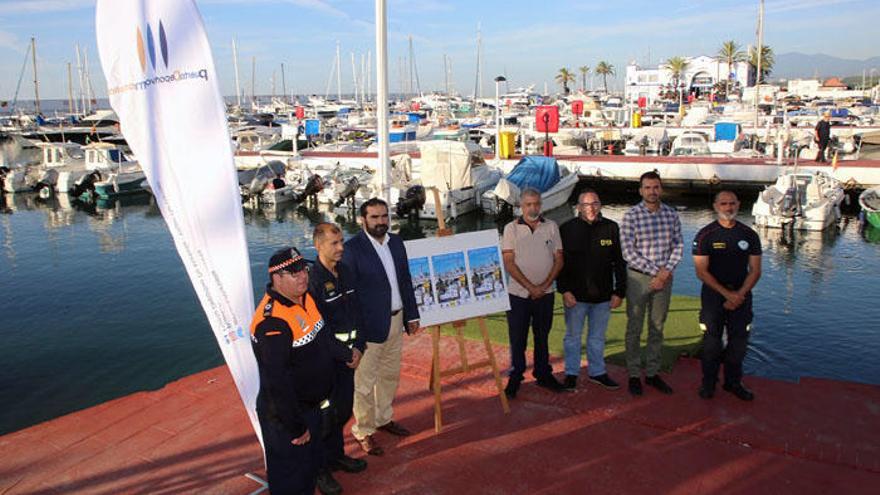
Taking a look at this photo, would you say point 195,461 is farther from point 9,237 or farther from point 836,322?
point 9,237

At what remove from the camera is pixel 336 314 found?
426cm

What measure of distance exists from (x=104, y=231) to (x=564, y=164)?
19.9 meters

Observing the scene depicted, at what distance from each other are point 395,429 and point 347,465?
68cm

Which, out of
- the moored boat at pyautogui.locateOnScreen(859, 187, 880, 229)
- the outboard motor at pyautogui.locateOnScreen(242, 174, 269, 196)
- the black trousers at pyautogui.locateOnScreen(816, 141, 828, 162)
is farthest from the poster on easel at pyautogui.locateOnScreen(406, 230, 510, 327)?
the black trousers at pyautogui.locateOnScreen(816, 141, 828, 162)

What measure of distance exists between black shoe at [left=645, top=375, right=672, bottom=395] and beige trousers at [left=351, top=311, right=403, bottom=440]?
2428mm

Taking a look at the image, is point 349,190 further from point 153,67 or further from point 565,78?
point 565,78

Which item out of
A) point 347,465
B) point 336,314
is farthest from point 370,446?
point 336,314

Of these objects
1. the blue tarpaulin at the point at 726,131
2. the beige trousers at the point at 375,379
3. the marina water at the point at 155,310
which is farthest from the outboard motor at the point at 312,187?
the beige trousers at the point at 375,379

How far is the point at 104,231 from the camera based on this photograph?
81.8 ft

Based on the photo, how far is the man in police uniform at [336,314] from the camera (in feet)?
13.8

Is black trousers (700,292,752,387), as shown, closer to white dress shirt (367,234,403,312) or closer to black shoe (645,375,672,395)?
black shoe (645,375,672,395)

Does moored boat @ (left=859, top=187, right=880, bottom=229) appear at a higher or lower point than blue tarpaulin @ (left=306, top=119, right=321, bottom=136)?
lower

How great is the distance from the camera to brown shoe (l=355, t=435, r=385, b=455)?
4797 millimetres

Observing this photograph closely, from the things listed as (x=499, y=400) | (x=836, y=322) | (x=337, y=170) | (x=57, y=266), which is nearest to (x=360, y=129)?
(x=337, y=170)
